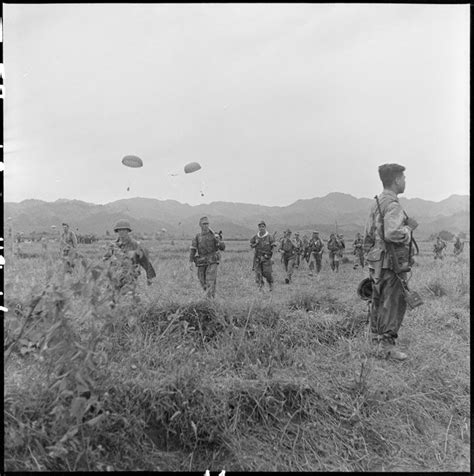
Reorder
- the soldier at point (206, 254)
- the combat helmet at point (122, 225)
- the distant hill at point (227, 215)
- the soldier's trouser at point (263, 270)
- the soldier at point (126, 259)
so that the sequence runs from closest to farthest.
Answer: the soldier at point (126, 259) → the distant hill at point (227, 215) → the combat helmet at point (122, 225) → the soldier at point (206, 254) → the soldier's trouser at point (263, 270)

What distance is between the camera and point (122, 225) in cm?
356

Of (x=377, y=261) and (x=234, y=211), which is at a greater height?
(x=234, y=211)

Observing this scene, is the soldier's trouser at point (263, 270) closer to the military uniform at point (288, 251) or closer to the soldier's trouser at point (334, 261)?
the military uniform at point (288, 251)

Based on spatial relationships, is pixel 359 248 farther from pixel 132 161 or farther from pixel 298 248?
pixel 132 161

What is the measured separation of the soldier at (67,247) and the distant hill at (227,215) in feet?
0.24

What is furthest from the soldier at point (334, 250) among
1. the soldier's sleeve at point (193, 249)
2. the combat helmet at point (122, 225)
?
the combat helmet at point (122, 225)

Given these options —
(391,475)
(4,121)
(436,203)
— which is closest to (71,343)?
(4,121)

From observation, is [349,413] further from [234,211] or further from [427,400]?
[234,211]

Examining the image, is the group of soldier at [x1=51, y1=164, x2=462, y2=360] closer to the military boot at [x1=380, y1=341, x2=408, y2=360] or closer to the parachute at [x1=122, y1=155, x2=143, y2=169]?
the military boot at [x1=380, y1=341, x2=408, y2=360]

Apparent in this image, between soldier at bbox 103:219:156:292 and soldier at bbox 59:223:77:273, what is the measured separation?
9.2 inches

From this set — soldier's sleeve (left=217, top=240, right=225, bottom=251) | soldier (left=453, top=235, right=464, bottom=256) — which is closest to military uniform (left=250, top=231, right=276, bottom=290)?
soldier's sleeve (left=217, top=240, right=225, bottom=251)

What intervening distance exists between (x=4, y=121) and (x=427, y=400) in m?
3.38

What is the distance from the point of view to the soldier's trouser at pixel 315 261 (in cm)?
417

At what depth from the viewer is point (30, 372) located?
283 cm
